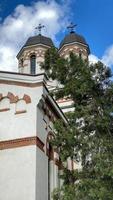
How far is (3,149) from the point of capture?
17266 millimetres

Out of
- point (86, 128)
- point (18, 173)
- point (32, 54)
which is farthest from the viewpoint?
point (32, 54)

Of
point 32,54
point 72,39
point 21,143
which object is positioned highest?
point 72,39

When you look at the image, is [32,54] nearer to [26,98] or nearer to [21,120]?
[26,98]

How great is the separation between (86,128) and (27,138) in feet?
9.94

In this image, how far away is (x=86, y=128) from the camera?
15148 millimetres

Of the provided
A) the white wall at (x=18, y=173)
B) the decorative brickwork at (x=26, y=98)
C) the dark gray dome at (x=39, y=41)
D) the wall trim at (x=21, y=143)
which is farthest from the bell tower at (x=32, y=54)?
the white wall at (x=18, y=173)

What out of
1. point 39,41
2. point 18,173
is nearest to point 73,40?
point 39,41

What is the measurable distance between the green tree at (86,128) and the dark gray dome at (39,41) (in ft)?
54.1

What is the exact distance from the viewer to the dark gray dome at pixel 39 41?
107 ft

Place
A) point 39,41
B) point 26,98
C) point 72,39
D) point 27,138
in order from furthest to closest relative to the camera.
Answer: point 72,39, point 39,41, point 26,98, point 27,138

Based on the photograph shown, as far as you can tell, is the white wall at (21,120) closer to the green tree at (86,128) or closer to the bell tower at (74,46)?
the green tree at (86,128)

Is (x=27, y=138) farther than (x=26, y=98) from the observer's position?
No

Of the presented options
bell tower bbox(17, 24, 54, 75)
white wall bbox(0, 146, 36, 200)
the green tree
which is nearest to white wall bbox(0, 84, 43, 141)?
A: white wall bbox(0, 146, 36, 200)

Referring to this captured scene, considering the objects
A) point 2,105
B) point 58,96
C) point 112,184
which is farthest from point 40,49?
point 112,184
